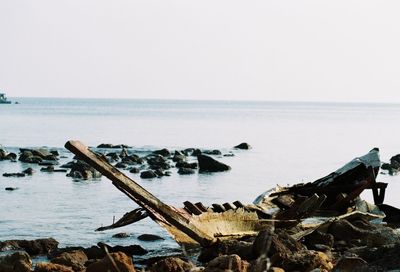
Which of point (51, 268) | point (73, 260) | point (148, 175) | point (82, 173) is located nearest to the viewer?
point (51, 268)

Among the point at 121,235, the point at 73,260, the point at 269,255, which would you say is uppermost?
the point at 269,255

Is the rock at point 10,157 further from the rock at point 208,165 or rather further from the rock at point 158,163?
the rock at point 208,165

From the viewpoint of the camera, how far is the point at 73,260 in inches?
379

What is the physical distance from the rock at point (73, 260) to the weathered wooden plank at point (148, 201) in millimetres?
1033

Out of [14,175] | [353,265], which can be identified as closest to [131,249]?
[353,265]

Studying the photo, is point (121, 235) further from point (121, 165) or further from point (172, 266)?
point (121, 165)

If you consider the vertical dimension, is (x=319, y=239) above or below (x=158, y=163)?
above

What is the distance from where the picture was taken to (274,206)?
13.7 meters

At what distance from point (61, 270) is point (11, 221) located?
7.18 metres

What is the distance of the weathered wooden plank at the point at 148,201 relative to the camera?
943 centimetres

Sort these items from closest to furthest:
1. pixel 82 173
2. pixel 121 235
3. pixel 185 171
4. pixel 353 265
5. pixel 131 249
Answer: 1. pixel 353 265
2. pixel 131 249
3. pixel 121 235
4. pixel 82 173
5. pixel 185 171

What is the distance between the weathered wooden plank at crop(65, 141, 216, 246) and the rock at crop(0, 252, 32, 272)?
142cm

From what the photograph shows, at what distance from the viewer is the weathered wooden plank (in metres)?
→ 9.43

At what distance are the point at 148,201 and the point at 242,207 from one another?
2707 mm
